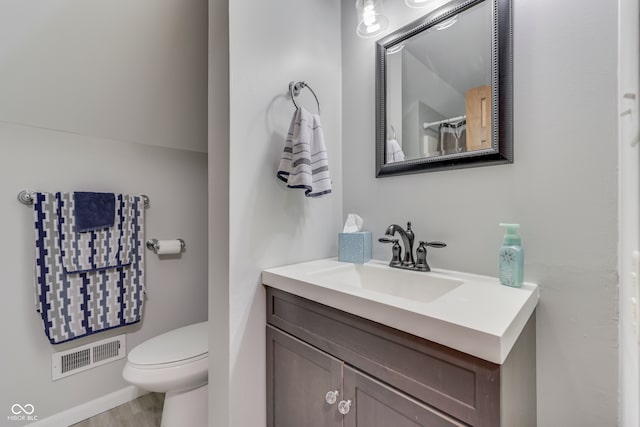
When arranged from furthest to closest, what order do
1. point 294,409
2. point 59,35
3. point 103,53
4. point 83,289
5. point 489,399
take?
point 83,289 < point 103,53 < point 59,35 < point 294,409 < point 489,399

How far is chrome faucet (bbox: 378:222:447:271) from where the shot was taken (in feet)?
3.42

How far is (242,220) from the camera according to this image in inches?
40.2

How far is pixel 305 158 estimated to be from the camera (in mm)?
1054

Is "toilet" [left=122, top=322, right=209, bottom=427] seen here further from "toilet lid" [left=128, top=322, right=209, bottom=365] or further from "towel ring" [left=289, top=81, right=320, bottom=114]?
"towel ring" [left=289, top=81, right=320, bottom=114]

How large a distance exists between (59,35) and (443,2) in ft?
5.36

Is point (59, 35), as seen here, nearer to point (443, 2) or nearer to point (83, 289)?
point (83, 289)

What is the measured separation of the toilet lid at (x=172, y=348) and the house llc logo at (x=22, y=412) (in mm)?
651

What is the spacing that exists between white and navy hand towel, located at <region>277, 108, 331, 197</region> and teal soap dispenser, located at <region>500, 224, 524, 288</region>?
2.15 ft

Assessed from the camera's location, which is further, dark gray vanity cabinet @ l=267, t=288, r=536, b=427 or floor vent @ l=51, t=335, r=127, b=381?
floor vent @ l=51, t=335, r=127, b=381

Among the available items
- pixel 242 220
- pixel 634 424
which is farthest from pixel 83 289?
pixel 634 424

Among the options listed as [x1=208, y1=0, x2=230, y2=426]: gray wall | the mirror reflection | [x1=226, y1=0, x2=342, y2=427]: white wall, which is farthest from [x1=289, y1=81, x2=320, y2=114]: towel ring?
the mirror reflection

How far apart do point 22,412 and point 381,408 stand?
1.88 m

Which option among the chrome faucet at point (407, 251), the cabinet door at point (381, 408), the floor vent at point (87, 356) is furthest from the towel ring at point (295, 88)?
the floor vent at point (87, 356)

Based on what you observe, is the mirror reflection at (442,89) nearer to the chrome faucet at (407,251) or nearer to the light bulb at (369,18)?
the light bulb at (369,18)
